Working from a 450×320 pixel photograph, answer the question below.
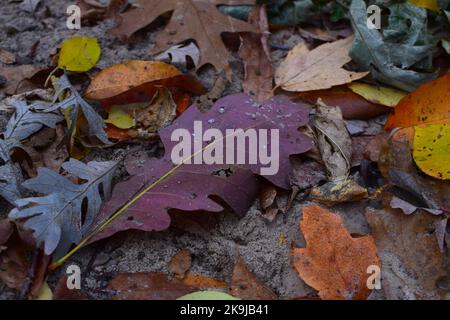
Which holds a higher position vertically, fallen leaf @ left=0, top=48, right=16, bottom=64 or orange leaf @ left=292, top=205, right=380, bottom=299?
fallen leaf @ left=0, top=48, right=16, bottom=64

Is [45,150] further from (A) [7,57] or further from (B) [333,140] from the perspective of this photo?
(B) [333,140]

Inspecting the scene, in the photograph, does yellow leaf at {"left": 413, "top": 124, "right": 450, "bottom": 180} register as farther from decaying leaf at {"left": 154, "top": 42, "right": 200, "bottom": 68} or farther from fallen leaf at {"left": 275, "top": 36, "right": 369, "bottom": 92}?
decaying leaf at {"left": 154, "top": 42, "right": 200, "bottom": 68}

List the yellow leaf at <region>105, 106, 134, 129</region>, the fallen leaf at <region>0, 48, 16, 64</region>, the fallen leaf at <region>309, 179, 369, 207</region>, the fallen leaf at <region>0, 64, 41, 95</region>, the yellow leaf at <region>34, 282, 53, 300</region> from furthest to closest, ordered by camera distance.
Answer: the fallen leaf at <region>0, 48, 16, 64</region> < the fallen leaf at <region>0, 64, 41, 95</region> < the yellow leaf at <region>105, 106, 134, 129</region> < the fallen leaf at <region>309, 179, 369, 207</region> < the yellow leaf at <region>34, 282, 53, 300</region>

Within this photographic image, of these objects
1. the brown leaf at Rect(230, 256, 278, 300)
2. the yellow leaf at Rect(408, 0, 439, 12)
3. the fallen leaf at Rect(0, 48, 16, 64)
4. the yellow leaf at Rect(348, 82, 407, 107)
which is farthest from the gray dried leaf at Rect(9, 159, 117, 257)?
the yellow leaf at Rect(408, 0, 439, 12)

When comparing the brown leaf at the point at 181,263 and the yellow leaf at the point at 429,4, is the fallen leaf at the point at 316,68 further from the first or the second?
the brown leaf at the point at 181,263

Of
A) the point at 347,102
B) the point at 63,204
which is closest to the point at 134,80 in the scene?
the point at 63,204
